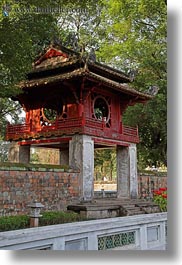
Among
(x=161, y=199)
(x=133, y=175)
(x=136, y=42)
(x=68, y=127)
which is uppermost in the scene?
(x=136, y=42)

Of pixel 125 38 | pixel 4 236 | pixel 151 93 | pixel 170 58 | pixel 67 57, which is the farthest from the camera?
pixel 125 38

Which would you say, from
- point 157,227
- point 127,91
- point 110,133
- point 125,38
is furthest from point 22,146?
point 157,227

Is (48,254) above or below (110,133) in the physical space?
below

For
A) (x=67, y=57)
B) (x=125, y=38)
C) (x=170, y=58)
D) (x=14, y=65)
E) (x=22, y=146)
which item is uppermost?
(x=125, y=38)

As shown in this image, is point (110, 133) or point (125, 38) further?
point (125, 38)

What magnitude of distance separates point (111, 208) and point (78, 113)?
250 centimetres

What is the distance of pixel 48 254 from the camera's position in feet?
11.6

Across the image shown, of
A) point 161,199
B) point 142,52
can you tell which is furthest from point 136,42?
point 161,199

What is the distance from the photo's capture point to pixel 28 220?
6.22 meters

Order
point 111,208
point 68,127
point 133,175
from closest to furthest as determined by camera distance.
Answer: point 111,208 < point 68,127 < point 133,175

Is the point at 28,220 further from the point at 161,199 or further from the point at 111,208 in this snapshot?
the point at 161,199

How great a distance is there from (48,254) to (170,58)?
2607 millimetres

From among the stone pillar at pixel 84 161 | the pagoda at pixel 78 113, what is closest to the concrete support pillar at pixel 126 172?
the pagoda at pixel 78 113

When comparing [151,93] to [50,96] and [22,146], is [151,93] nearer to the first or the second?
[50,96]
